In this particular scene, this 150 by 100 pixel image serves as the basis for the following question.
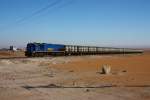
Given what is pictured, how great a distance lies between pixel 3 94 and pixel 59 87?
3.25 metres

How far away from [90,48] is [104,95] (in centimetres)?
5524

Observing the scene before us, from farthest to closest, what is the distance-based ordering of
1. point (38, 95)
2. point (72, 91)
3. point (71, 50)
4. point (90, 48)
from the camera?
point (90, 48)
point (71, 50)
point (72, 91)
point (38, 95)

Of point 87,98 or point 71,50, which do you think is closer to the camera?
point 87,98

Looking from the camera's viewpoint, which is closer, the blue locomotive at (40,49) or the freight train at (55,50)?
the blue locomotive at (40,49)

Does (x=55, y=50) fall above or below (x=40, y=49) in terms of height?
below

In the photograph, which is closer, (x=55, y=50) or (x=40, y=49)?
(x=40, y=49)

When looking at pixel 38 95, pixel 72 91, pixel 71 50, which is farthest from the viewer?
pixel 71 50

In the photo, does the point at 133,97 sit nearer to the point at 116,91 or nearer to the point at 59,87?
the point at 116,91

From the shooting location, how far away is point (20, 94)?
1386 centimetres

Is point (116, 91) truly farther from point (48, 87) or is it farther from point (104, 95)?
point (48, 87)

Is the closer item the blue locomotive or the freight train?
the blue locomotive

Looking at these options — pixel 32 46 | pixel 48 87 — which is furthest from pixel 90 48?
pixel 48 87

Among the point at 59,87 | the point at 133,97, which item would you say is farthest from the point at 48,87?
the point at 133,97

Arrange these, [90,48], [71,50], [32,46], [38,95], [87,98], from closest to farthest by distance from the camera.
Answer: [87,98] → [38,95] → [32,46] → [71,50] → [90,48]
